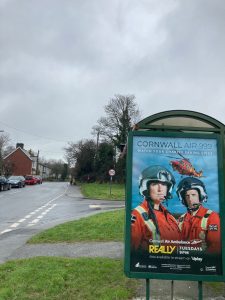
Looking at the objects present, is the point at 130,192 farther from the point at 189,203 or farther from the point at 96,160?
the point at 96,160

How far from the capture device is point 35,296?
5.21m

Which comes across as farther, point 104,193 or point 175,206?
point 104,193

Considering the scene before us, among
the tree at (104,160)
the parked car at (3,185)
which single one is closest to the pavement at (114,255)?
the parked car at (3,185)

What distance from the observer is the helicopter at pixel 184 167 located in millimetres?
4801

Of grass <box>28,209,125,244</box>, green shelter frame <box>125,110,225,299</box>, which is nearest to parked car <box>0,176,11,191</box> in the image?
grass <box>28,209,125,244</box>

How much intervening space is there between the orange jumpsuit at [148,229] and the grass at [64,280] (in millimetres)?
1023

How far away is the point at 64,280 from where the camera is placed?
591cm

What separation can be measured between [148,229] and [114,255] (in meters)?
3.54

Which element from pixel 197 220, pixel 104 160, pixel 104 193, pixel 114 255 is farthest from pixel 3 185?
pixel 197 220

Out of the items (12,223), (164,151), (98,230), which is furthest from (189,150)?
(12,223)

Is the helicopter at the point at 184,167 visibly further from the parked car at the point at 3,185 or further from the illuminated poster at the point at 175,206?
the parked car at the point at 3,185

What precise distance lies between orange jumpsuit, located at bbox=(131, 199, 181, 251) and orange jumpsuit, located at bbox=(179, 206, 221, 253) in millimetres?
106

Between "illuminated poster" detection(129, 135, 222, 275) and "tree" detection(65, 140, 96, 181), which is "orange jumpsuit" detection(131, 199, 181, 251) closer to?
"illuminated poster" detection(129, 135, 222, 275)

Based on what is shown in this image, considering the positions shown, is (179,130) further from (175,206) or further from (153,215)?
(153,215)
